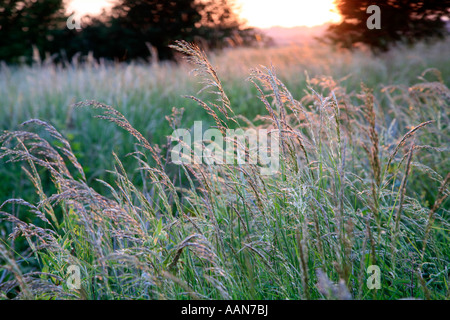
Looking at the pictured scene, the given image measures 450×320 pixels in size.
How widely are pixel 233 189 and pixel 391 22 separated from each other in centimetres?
569

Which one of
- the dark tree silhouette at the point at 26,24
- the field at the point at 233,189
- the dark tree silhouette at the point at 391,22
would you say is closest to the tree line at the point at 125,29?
the dark tree silhouette at the point at 26,24

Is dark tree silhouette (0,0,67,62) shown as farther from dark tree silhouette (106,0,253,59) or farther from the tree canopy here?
dark tree silhouette (106,0,253,59)

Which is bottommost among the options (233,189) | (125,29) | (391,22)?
(233,189)

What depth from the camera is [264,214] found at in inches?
56.8

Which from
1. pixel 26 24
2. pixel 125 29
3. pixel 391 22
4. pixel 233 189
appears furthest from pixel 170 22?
pixel 233 189

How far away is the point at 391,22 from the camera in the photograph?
19.3ft

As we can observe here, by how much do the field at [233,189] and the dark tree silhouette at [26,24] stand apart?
7216 mm

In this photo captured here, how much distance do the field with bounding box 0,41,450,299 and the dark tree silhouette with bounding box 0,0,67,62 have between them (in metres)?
7.22

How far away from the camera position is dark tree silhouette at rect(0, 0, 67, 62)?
1120 centimetres

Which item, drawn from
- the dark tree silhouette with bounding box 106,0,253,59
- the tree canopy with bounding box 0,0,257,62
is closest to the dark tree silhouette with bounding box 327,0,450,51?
the tree canopy with bounding box 0,0,257,62

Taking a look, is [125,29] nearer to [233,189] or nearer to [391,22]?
[391,22]

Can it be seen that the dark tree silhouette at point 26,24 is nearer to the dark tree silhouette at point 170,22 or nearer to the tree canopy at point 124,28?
the tree canopy at point 124,28
